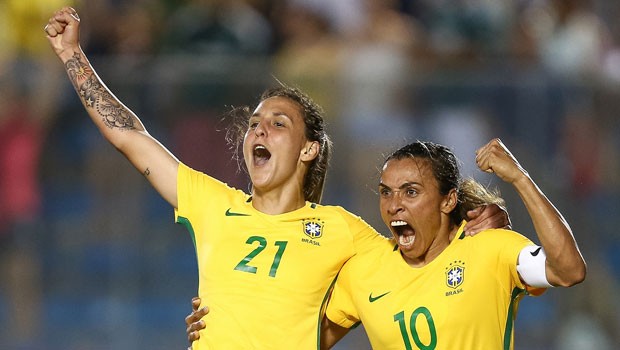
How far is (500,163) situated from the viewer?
5.21m

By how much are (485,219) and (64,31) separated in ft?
6.72

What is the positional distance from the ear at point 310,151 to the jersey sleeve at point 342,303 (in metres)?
0.54

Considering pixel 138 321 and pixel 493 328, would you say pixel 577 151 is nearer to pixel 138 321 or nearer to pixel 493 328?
pixel 138 321

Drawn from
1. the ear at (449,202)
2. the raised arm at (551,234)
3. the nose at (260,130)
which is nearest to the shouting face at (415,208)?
the ear at (449,202)

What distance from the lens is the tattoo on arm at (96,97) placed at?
5926 millimetres

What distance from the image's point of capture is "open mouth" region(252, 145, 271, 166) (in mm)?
5926

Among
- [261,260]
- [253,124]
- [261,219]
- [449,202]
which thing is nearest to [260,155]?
[253,124]

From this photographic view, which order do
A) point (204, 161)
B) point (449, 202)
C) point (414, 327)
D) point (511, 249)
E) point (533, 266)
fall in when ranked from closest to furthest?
point (533, 266) → point (511, 249) → point (414, 327) → point (449, 202) → point (204, 161)

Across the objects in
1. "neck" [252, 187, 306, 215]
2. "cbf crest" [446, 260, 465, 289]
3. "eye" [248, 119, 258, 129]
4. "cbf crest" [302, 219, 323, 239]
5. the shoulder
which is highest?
"eye" [248, 119, 258, 129]

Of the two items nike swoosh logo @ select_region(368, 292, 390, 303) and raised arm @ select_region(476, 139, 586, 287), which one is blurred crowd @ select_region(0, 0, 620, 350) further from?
raised arm @ select_region(476, 139, 586, 287)

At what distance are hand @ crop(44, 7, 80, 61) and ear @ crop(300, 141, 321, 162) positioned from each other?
1.12m

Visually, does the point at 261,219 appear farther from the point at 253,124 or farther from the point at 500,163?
the point at 500,163

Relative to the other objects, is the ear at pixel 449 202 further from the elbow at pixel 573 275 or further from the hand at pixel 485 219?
the elbow at pixel 573 275

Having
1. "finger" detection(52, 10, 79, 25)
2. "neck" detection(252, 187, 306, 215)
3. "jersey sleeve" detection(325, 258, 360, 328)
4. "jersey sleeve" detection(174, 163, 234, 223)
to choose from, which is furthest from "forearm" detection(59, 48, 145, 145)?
"jersey sleeve" detection(325, 258, 360, 328)
